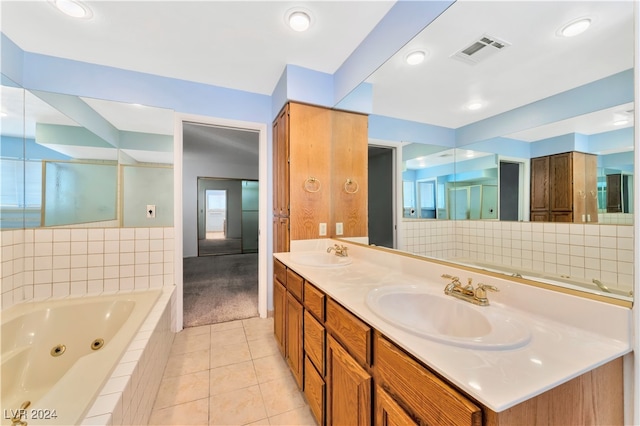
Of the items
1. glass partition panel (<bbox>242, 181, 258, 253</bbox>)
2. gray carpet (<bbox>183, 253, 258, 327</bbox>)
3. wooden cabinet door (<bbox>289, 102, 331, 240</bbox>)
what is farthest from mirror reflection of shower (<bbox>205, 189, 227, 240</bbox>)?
wooden cabinet door (<bbox>289, 102, 331, 240</bbox>)

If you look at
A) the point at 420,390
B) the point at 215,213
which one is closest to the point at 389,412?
the point at 420,390

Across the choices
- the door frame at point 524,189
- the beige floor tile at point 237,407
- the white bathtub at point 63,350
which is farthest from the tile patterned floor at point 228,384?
the door frame at point 524,189

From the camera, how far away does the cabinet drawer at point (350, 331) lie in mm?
874

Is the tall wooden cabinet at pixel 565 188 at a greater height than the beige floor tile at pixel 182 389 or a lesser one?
greater

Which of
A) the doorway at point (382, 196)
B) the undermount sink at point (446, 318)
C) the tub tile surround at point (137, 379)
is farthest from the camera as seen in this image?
the doorway at point (382, 196)

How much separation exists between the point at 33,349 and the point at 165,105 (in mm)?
2040

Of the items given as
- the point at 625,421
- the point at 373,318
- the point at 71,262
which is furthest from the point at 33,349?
the point at 625,421

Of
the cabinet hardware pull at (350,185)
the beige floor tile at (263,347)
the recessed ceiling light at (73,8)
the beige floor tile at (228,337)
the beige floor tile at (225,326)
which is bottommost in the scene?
the beige floor tile at (263,347)

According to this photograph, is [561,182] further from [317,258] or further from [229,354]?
[229,354]

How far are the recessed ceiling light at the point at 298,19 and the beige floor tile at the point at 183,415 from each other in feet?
8.08

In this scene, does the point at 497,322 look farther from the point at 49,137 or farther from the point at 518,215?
the point at 49,137

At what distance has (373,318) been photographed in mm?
857

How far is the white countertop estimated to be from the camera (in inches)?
20.9

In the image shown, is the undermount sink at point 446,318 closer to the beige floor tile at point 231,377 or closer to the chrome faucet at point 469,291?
the chrome faucet at point 469,291
